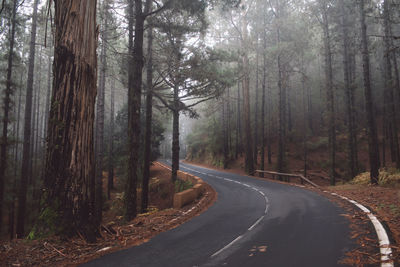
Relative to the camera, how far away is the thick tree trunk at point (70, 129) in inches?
174

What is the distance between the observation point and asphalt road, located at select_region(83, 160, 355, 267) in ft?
13.7

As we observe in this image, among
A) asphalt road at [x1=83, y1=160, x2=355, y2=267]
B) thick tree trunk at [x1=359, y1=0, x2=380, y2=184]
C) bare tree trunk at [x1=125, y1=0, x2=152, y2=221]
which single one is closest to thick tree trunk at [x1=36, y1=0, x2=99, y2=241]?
asphalt road at [x1=83, y1=160, x2=355, y2=267]

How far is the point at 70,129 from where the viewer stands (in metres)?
4.47

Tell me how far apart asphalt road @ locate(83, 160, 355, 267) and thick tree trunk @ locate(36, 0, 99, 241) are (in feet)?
3.49

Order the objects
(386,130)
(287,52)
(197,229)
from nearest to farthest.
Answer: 1. (197,229)
2. (287,52)
3. (386,130)

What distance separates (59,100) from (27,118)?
11.3 meters

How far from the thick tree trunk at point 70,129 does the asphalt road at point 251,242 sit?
1064 mm

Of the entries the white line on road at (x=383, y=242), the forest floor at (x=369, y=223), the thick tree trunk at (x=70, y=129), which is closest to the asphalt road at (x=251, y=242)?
the forest floor at (x=369, y=223)

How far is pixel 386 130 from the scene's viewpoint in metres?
28.3

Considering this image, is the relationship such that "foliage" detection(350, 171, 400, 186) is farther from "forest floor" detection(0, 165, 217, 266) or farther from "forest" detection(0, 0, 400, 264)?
"forest floor" detection(0, 165, 217, 266)

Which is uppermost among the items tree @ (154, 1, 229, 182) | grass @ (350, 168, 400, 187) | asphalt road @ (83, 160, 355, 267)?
tree @ (154, 1, 229, 182)

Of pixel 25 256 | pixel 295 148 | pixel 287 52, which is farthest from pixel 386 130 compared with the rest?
pixel 25 256

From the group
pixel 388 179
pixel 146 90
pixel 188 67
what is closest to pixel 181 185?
pixel 146 90

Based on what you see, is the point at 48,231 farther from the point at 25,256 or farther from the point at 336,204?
the point at 336,204
